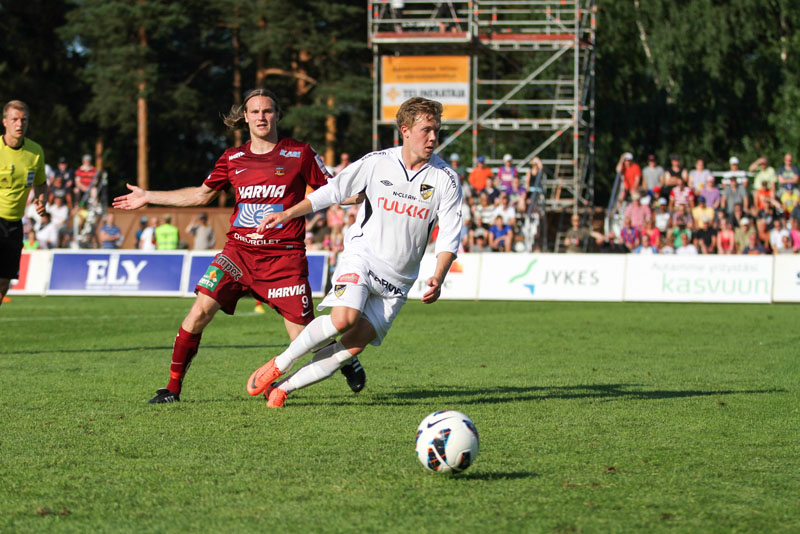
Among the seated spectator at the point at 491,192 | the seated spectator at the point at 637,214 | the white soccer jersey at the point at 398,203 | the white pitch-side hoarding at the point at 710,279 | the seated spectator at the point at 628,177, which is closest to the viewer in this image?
the white soccer jersey at the point at 398,203

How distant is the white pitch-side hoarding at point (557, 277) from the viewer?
21.7 m

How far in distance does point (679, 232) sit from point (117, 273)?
12.5m

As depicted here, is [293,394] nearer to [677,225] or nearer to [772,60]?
[677,225]

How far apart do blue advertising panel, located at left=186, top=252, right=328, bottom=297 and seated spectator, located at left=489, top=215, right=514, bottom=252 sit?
16.9 ft

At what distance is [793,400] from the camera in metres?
8.01

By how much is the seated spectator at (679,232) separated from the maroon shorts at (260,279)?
18643 millimetres

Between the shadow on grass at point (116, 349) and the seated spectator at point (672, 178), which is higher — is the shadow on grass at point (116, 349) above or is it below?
below

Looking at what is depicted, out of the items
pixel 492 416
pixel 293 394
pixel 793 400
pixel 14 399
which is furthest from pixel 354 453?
pixel 793 400

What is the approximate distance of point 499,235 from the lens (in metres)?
25.9

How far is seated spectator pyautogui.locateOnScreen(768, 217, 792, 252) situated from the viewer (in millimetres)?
24281

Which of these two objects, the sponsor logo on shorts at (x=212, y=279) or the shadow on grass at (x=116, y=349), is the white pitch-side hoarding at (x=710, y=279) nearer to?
the shadow on grass at (x=116, y=349)

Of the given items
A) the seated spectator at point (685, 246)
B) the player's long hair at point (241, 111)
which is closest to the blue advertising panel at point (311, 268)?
the seated spectator at point (685, 246)

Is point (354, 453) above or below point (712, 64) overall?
below

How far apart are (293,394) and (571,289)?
557 inches
